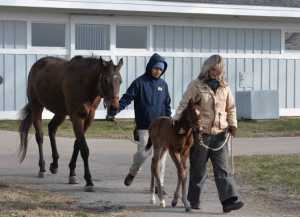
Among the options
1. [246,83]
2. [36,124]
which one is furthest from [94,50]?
[36,124]

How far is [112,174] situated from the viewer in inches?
333

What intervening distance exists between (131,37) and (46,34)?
2.95m

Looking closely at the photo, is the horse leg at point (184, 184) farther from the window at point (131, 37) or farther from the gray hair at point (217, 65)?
the window at point (131, 37)

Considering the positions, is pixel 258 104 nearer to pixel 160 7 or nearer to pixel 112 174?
pixel 160 7

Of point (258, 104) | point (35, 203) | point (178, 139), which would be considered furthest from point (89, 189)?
point (258, 104)

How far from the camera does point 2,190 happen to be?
22.7ft

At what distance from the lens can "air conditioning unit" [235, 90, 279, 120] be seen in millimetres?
18203

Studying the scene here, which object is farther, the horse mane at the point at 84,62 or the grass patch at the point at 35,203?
the horse mane at the point at 84,62

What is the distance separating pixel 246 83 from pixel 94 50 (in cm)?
579

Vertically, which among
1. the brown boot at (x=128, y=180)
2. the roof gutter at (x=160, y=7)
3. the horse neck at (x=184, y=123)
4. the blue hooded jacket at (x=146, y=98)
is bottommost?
the brown boot at (x=128, y=180)

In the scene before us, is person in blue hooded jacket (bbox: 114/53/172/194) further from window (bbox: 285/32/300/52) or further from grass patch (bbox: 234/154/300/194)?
window (bbox: 285/32/300/52)

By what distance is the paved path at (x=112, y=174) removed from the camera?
6027 mm

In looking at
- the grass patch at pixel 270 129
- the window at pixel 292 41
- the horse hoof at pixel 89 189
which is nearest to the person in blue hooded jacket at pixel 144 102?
the horse hoof at pixel 89 189

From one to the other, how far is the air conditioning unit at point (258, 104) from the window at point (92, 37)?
5.24 metres
